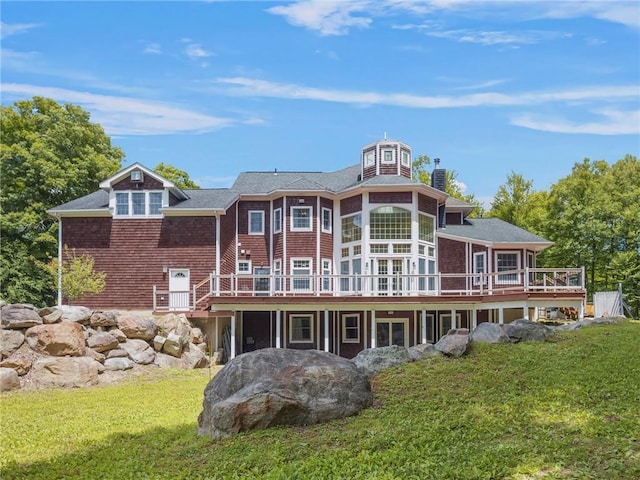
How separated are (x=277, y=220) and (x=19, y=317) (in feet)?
38.9

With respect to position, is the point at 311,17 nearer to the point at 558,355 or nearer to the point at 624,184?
the point at 558,355

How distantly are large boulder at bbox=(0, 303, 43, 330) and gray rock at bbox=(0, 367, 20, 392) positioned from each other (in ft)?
5.03

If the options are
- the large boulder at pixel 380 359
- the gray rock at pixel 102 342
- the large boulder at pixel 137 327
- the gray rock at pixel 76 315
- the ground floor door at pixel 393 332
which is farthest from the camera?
the ground floor door at pixel 393 332

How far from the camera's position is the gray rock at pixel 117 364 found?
15.0 meters

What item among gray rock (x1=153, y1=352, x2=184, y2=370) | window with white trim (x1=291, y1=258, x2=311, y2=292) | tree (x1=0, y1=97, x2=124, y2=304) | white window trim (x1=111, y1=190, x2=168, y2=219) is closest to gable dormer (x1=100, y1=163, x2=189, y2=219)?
white window trim (x1=111, y1=190, x2=168, y2=219)

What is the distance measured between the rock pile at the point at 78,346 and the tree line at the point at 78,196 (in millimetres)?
13784

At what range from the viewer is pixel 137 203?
23188 millimetres

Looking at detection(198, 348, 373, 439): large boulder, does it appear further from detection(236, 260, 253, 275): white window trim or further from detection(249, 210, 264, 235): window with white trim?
detection(249, 210, 264, 235): window with white trim

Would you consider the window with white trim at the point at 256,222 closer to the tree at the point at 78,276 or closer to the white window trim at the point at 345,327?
the white window trim at the point at 345,327

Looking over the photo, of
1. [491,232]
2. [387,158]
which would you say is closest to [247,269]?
[387,158]

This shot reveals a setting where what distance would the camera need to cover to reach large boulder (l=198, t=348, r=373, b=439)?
7090 mm

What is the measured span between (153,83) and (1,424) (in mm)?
9400

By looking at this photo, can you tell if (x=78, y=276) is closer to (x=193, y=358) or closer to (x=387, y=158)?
(x=193, y=358)

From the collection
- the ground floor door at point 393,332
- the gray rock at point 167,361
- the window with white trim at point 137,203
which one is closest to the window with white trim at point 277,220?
the window with white trim at point 137,203
